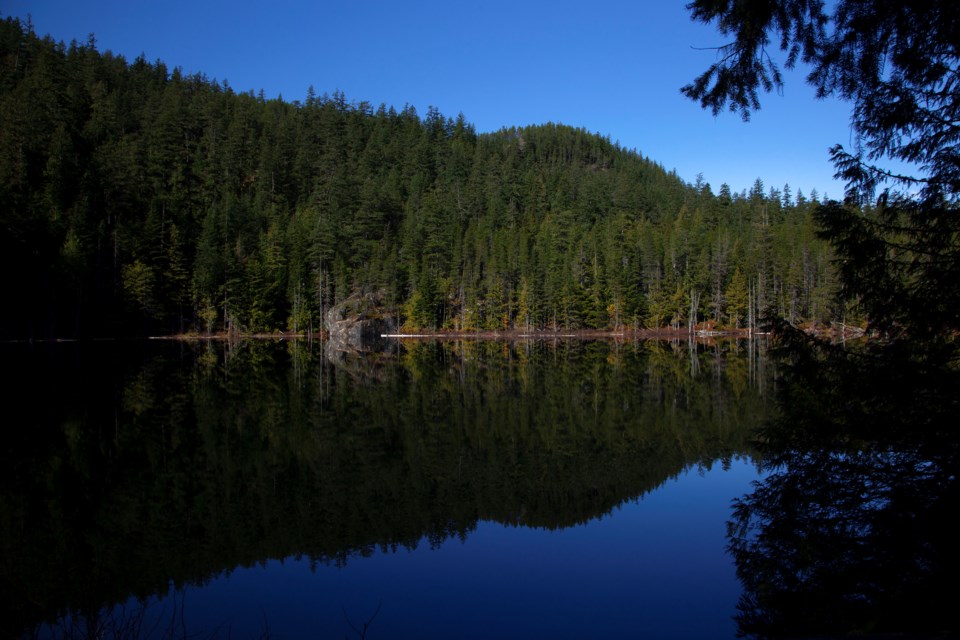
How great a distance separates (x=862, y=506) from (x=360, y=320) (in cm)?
7113

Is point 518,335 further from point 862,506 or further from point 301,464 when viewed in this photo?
point 862,506

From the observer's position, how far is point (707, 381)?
26672 mm

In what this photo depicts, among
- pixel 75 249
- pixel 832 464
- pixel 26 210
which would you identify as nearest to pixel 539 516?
pixel 832 464

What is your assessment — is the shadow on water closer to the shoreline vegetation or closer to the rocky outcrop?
the shoreline vegetation

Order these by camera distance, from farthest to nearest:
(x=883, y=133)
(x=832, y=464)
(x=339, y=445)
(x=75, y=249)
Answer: (x=75, y=249)
(x=339, y=445)
(x=832, y=464)
(x=883, y=133)

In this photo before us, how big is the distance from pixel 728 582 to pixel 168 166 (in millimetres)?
104204

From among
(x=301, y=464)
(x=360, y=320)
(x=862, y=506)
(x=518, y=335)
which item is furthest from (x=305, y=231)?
(x=862, y=506)

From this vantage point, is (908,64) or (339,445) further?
(339,445)

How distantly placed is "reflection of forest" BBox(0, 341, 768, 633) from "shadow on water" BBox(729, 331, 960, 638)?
375cm

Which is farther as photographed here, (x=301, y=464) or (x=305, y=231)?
(x=305, y=231)

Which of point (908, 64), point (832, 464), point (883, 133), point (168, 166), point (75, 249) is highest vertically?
point (168, 166)

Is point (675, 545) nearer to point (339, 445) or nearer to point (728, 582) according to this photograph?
point (728, 582)

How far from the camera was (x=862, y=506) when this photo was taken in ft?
26.9

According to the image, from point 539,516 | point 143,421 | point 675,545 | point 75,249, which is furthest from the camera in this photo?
point 75,249
